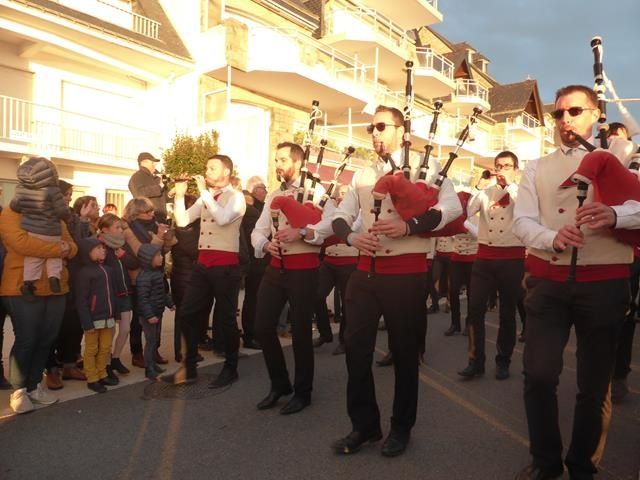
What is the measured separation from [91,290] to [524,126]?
35200 mm

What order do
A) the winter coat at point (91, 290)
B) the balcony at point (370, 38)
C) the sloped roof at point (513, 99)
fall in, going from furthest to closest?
the sloped roof at point (513, 99), the balcony at point (370, 38), the winter coat at point (91, 290)

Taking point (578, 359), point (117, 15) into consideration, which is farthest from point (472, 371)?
point (117, 15)

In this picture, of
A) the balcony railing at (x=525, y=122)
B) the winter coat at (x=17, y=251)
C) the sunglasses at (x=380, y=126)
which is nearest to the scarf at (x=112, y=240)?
the winter coat at (x=17, y=251)

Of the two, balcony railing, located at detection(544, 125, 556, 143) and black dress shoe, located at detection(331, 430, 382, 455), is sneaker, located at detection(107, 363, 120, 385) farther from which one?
balcony railing, located at detection(544, 125, 556, 143)

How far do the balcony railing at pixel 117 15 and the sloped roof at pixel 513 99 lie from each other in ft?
86.4

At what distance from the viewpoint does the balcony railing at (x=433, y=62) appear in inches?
974

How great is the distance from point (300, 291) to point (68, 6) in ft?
41.9

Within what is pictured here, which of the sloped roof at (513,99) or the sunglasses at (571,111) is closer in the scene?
the sunglasses at (571,111)

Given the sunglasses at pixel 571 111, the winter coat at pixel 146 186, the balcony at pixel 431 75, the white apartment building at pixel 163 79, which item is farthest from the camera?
the balcony at pixel 431 75

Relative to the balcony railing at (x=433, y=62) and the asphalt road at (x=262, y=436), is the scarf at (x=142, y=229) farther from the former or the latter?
the balcony railing at (x=433, y=62)

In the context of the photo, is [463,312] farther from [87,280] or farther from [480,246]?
[87,280]

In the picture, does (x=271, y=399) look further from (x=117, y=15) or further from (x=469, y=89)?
(x=469, y=89)

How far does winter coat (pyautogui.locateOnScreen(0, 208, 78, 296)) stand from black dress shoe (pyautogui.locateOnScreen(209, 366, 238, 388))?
1634 mm

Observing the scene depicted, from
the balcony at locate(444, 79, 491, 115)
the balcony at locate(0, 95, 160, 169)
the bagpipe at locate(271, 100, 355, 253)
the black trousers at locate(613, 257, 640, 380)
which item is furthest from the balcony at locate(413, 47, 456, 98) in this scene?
the bagpipe at locate(271, 100, 355, 253)
